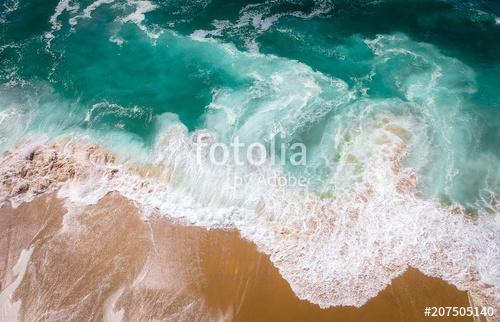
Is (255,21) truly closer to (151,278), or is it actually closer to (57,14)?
(57,14)

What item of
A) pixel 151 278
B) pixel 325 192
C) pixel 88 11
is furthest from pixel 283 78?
pixel 88 11

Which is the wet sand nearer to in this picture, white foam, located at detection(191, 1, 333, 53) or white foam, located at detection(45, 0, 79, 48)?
white foam, located at detection(191, 1, 333, 53)

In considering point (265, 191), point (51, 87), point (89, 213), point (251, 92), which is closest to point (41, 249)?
point (89, 213)

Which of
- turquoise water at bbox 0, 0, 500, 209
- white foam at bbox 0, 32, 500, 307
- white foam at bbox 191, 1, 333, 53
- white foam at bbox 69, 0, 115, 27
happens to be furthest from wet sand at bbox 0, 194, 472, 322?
white foam at bbox 69, 0, 115, 27

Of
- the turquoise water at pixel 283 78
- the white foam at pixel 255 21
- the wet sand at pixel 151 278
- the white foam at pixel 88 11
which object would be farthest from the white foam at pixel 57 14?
the wet sand at pixel 151 278

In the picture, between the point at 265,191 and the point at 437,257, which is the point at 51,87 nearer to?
the point at 265,191

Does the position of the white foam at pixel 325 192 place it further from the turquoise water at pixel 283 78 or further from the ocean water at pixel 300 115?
the turquoise water at pixel 283 78
